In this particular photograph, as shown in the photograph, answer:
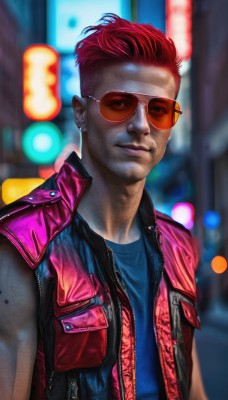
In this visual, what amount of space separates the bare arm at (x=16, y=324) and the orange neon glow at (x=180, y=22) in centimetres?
2166

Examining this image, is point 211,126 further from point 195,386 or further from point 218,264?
point 195,386

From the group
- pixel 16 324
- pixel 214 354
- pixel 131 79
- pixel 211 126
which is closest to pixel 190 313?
pixel 16 324

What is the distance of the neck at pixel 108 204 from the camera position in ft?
7.20

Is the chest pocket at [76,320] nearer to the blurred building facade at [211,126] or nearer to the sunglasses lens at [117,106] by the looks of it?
the sunglasses lens at [117,106]

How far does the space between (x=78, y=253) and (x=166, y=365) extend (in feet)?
1.45

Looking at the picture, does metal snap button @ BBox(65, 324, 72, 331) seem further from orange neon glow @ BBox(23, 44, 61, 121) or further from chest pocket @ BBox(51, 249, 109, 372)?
orange neon glow @ BBox(23, 44, 61, 121)

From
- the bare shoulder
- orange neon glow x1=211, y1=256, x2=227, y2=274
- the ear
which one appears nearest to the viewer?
the bare shoulder

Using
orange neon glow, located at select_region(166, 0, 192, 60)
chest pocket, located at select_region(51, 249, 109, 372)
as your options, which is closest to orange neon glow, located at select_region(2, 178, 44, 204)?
orange neon glow, located at select_region(166, 0, 192, 60)

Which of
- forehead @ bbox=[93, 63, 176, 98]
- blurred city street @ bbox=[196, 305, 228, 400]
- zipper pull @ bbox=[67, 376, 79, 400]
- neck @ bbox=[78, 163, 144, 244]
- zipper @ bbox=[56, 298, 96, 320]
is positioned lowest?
blurred city street @ bbox=[196, 305, 228, 400]

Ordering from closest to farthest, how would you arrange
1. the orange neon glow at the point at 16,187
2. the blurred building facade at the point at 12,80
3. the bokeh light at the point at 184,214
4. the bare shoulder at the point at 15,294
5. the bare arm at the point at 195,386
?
1. the bare shoulder at the point at 15,294
2. the bare arm at the point at 195,386
3. the orange neon glow at the point at 16,187
4. the bokeh light at the point at 184,214
5. the blurred building facade at the point at 12,80

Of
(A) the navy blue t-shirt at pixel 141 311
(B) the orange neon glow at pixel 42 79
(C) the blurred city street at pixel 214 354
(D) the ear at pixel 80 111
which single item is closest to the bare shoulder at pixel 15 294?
(A) the navy blue t-shirt at pixel 141 311

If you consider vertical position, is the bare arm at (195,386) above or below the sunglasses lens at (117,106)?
below

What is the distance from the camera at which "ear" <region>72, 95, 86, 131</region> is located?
7.20 feet

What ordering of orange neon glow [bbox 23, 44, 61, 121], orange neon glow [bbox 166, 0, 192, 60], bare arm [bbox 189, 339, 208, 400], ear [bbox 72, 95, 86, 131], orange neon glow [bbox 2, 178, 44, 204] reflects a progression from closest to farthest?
→ ear [bbox 72, 95, 86, 131]
bare arm [bbox 189, 339, 208, 400]
orange neon glow [bbox 23, 44, 61, 121]
orange neon glow [bbox 2, 178, 44, 204]
orange neon glow [bbox 166, 0, 192, 60]
